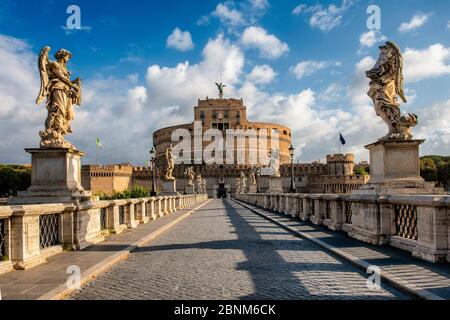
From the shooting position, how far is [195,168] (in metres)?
110

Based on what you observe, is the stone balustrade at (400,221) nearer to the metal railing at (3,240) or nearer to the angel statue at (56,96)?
the metal railing at (3,240)

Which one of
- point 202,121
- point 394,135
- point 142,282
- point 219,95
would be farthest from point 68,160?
point 219,95

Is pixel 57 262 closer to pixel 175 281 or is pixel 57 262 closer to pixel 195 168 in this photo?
pixel 175 281

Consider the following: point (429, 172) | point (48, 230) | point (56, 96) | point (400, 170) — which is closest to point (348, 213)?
point (400, 170)

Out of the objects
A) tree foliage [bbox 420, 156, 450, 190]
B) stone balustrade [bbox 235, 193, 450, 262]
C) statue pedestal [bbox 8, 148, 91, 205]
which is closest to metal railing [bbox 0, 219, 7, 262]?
statue pedestal [bbox 8, 148, 91, 205]

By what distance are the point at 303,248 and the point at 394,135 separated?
3.31 meters

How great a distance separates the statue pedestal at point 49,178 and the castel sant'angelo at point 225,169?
8850 cm

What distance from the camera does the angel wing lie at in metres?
9.92

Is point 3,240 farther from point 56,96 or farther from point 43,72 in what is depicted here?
point 43,72

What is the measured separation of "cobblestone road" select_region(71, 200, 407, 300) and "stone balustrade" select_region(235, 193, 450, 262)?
4.07 feet

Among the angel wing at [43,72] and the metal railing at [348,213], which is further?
the metal railing at [348,213]

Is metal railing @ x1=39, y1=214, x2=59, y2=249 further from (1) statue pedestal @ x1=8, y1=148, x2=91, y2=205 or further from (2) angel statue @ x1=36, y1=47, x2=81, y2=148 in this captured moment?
(2) angel statue @ x1=36, y1=47, x2=81, y2=148

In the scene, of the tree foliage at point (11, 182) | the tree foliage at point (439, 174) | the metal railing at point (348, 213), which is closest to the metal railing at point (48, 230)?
the metal railing at point (348, 213)

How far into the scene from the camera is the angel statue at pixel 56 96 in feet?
32.5
